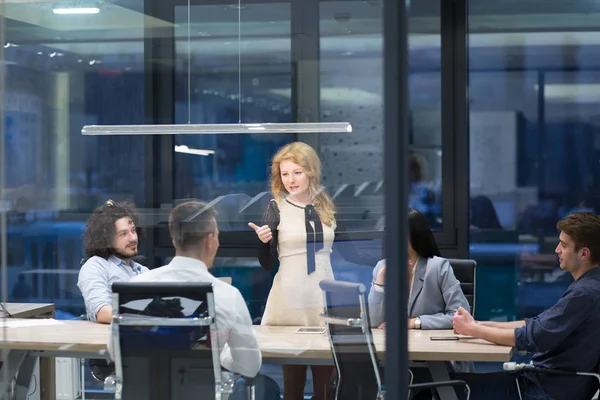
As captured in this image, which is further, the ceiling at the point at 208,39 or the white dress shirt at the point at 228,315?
the ceiling at the point at 208,39

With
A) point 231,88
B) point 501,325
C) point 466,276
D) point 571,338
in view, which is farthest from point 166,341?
point 466,276

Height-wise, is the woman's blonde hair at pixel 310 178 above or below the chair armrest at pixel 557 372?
above

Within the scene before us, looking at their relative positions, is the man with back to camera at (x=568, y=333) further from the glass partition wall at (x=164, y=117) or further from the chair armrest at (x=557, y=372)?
the glass partition wall at (x=164, y=117)

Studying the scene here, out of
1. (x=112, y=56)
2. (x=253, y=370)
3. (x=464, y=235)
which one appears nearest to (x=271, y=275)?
(x=253, y=370)

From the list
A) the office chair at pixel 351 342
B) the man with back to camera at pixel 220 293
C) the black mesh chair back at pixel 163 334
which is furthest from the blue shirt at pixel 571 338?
the black mesh chair back at pixel 163 334

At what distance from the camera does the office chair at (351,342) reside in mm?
3643

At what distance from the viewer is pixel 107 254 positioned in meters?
3.85

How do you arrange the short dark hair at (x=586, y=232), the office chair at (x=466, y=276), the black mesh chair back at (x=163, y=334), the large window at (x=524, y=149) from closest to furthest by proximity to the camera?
the black mesh chair back at (x=163, y=334) → the short dark hair at (x=586, y=232) → the office chair at (x=466, y=276) → the large window at (x=524, y=149)

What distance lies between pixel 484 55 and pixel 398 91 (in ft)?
13.9

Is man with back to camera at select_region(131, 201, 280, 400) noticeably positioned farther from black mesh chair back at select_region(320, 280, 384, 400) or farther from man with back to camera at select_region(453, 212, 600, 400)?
man with back to camera at select_region(453, 212, 600, 400)

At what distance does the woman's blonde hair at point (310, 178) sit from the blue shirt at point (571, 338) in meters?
1.24

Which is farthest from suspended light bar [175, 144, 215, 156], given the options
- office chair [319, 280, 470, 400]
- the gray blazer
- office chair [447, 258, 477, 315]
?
office chair [447, 258, 477, 315]

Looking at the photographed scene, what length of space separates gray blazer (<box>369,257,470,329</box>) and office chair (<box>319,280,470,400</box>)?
884mm

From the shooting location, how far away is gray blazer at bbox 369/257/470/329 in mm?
4742
